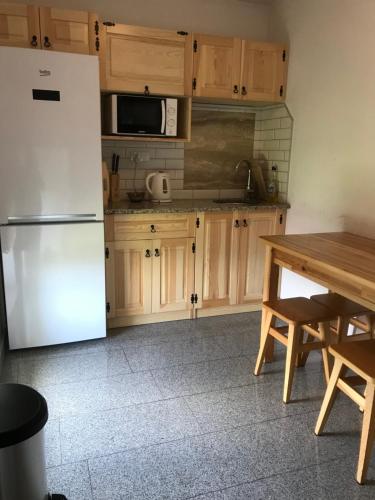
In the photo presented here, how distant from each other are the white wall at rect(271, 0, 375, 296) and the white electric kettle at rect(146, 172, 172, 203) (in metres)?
1.05

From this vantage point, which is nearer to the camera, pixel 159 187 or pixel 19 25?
pixel 19 25

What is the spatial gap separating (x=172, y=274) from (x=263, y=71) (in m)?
1.80

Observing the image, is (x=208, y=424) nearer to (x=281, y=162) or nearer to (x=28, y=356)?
(x=28, y=356)

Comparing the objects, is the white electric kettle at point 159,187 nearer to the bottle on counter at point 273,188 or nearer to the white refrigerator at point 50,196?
the white refrigerator at point 50,196

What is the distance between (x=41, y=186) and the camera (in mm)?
2627

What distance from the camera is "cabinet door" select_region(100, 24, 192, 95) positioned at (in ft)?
9.67

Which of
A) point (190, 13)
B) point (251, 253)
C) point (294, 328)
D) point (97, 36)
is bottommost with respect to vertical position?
point (294, 328)

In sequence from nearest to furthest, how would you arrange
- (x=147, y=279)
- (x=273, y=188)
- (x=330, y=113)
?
(x=330, y=113), (x=147, y=279), (x=273, y=188)

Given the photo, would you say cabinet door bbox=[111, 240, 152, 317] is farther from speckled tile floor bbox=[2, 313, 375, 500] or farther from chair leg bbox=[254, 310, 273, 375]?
chair leg bbox=[254, 310, 273, 375]

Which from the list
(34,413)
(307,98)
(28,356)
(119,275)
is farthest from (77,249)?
(307,98)

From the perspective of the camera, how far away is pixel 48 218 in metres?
2.69

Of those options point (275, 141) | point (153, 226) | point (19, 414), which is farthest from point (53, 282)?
point (275, 141)

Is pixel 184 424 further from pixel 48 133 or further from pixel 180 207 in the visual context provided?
pixel 48 133

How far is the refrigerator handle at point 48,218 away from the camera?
2637 mm
